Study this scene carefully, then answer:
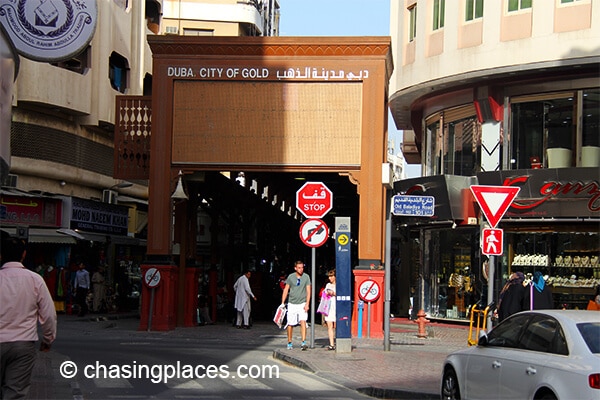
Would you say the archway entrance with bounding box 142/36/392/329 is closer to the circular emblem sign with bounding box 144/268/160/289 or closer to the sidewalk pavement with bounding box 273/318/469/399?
the circular emblem sign with bounding box 144/268/160/289

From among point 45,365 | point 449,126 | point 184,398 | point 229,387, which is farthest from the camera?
point 449,126

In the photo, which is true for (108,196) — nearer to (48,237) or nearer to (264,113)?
(48,237)

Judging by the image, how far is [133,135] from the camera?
27016 millimetres

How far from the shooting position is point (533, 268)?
27.4 meters

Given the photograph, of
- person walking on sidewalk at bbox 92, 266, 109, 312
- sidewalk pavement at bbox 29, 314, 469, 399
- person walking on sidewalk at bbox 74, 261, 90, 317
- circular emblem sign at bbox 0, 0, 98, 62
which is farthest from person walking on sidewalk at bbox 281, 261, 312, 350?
person walking on sidewalk at bbox 92, 266, 109, 312

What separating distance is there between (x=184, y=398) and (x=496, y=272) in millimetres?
16949

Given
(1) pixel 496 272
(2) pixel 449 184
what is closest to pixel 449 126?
(2) pixel 449 184

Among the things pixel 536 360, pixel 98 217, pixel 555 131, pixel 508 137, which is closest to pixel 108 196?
pixel 98 217

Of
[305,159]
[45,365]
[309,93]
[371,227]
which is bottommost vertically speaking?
[45,365]

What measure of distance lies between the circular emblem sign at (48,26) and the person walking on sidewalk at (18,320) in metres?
10.3

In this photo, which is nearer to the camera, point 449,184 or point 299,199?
point 299,199

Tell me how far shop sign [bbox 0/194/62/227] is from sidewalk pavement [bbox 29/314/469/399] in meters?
4.61

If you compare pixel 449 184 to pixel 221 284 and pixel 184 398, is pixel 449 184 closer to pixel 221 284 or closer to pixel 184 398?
pixel 221 284

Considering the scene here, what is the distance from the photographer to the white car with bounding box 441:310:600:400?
881 cm
